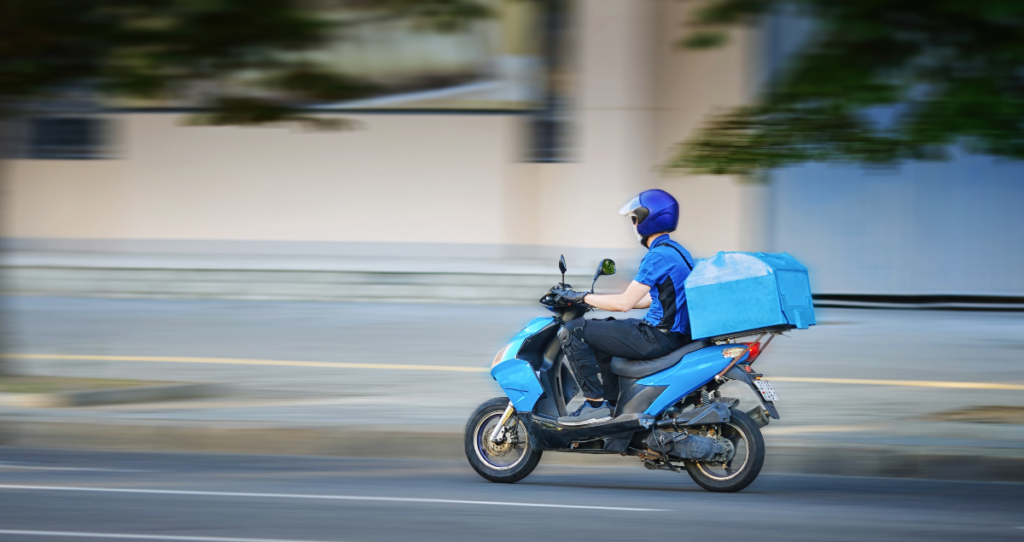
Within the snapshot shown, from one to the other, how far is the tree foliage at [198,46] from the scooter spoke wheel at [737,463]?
2.48 m

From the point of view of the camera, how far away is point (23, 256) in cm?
1738

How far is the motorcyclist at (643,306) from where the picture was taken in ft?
21.0

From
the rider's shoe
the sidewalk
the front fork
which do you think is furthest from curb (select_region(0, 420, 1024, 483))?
the sidewalk

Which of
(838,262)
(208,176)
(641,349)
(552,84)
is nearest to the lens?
(641,349)

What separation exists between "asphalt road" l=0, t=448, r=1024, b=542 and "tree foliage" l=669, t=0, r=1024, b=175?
200 cm

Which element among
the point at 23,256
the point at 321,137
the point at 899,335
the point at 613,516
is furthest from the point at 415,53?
the point at 613,516

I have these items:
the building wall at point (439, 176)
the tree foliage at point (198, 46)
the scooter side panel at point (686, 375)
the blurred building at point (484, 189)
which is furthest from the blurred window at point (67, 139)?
the scooter side panel at point (686, 375)

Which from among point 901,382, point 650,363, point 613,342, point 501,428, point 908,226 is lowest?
point 901,382

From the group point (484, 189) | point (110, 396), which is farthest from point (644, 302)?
point (484, 189)

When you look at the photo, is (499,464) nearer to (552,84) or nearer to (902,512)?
(902,512)

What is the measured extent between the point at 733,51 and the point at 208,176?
299 inches

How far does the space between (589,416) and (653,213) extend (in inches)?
43.9

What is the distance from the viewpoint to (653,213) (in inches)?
253

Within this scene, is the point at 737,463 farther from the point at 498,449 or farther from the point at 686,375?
the point at 498,449
